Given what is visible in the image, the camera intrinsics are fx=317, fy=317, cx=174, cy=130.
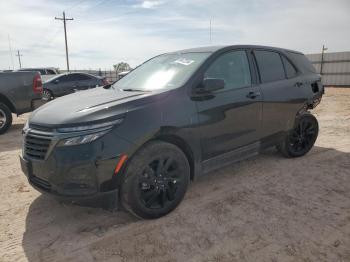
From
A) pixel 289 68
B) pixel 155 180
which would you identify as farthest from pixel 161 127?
pixel 289 68

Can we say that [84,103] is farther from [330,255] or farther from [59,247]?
[330,255]

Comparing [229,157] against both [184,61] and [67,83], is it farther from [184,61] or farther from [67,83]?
[67,83]

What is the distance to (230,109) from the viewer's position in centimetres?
384

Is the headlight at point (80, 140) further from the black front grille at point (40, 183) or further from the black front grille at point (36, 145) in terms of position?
the black front grille at point (40, 183)

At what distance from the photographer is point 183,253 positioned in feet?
Answer: 8.97

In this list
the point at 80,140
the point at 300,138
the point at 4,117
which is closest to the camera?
the point at 80,140

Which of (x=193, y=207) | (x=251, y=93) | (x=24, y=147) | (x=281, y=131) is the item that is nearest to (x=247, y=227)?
(x=193, y=207)

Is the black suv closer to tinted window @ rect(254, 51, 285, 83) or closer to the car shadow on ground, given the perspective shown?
tinted window @ rect(254, 51, 285, 83)

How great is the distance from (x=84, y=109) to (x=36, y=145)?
57 cm

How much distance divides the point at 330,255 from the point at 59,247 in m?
2.36

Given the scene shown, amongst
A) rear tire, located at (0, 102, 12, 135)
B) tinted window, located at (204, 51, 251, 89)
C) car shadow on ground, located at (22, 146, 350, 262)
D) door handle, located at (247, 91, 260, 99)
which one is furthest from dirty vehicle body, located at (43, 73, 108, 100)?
door handle, located at (247, 91, 260, 99)

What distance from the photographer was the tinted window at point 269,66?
14.5ft

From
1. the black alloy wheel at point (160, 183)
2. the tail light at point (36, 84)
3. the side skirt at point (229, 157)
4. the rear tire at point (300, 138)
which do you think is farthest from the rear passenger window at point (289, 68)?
the tail light at point (36, 84)

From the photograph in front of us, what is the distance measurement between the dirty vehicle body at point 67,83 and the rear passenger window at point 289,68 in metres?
11.9
